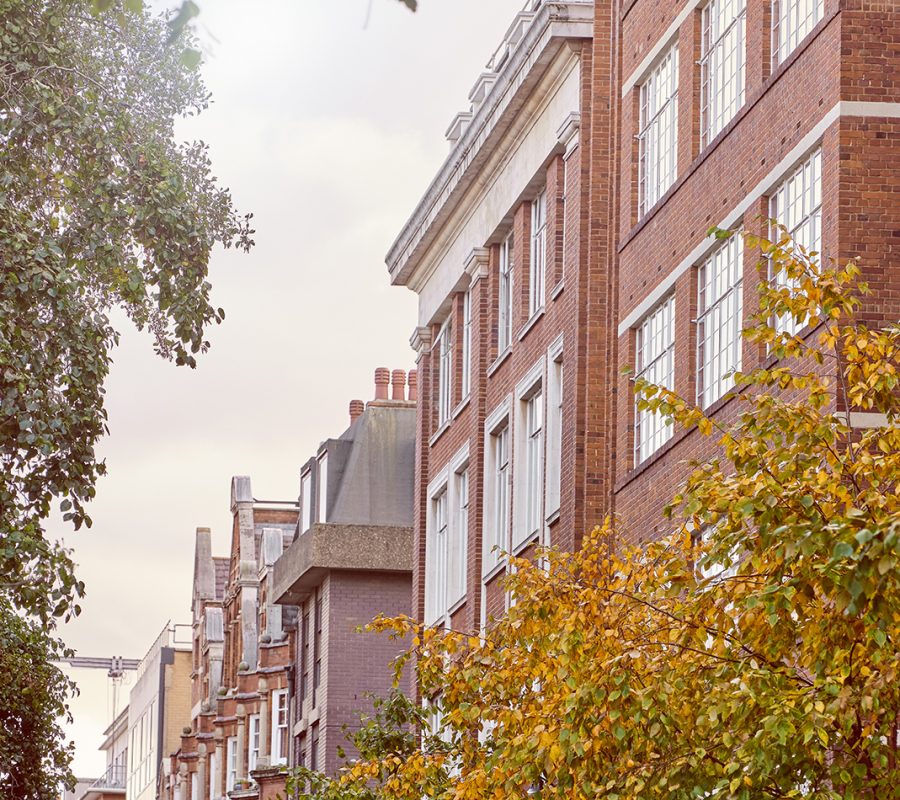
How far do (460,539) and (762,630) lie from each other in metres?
28.8

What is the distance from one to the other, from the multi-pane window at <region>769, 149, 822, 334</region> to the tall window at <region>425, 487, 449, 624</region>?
20.6 meters

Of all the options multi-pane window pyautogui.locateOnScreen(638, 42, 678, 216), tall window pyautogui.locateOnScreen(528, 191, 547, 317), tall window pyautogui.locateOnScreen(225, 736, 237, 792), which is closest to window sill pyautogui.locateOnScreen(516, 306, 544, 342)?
tall window pyautogui.locateOnScreen(528, 191, 547, 317)

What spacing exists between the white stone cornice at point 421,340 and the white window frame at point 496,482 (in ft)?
21.4

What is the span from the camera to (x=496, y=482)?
4150cm

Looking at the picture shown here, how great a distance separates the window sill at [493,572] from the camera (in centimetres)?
3931

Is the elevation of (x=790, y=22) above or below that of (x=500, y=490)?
above

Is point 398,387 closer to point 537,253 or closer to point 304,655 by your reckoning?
point 304,655

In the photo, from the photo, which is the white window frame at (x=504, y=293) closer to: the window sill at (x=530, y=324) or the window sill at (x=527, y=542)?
the window sill at (x=530, y=324)

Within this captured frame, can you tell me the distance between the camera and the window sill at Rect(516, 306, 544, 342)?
124ft

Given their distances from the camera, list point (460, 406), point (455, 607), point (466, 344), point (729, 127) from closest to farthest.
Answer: point (729, 127) < point (455, 607) < point (460, 406) < point (466, 344)

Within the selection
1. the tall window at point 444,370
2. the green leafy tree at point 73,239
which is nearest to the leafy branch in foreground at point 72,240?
the green leafy tree at point 73,239

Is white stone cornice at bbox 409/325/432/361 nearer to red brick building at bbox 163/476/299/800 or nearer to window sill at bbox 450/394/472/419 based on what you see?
window sill at bbox 450/394/472/419

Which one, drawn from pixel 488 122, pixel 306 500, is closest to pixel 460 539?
pixel 488 122

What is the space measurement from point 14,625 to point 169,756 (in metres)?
65.6
